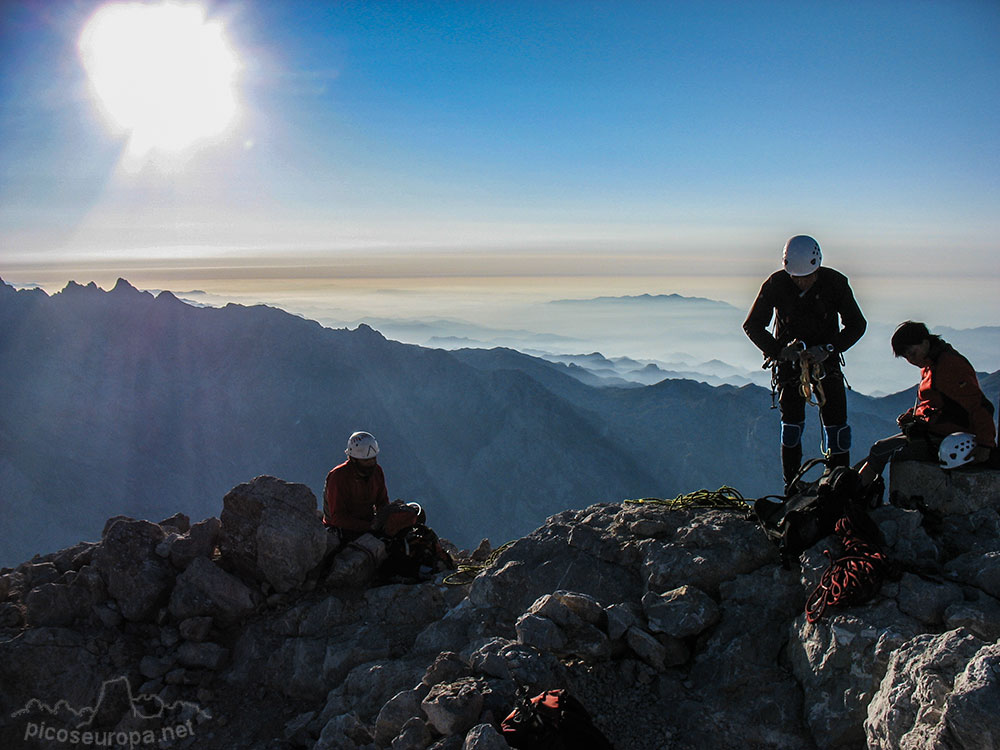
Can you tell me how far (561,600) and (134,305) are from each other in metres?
77.0

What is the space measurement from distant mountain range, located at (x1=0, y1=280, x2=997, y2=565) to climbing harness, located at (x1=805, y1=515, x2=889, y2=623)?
5759 centimetres

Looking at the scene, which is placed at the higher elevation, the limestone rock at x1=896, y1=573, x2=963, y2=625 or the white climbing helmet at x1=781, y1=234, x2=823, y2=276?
the white climbing helmet at x1=781, y1=234, x2=823, y2=276

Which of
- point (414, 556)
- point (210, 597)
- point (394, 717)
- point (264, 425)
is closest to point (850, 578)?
point (394, 717)

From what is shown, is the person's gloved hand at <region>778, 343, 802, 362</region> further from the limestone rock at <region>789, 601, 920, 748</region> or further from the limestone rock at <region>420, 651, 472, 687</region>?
the limestone rock at <region>420, 651, 472, 687</region>

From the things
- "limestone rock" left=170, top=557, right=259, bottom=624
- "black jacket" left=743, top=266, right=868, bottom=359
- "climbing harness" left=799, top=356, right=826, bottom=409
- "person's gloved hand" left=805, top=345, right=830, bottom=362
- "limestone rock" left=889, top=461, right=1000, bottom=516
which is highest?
"black jacket" left=743, top=266, right=868, bottom=359

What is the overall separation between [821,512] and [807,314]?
2.85 meters

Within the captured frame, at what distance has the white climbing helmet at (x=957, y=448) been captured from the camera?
722cm

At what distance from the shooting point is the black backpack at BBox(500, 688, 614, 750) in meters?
5.12

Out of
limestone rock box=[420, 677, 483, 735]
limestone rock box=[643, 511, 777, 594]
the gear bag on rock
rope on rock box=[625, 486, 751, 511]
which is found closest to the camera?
limestone rock box=[420, 677, 483, 735]

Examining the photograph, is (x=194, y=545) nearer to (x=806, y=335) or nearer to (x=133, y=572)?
(x=133, y=572)

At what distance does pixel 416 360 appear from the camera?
259ft

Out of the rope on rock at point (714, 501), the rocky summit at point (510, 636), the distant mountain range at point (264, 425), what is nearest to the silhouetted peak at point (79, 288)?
the distant mountain range at point (264, 425)

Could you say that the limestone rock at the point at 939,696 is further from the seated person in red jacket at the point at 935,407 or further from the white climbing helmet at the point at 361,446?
the white climbing helmet at the point at 361,446

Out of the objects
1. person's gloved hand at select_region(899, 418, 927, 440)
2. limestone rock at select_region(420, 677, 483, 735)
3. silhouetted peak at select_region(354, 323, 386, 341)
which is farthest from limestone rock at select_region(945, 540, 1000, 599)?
silhouetted peak at select_region(354, 323, 386, 341)
